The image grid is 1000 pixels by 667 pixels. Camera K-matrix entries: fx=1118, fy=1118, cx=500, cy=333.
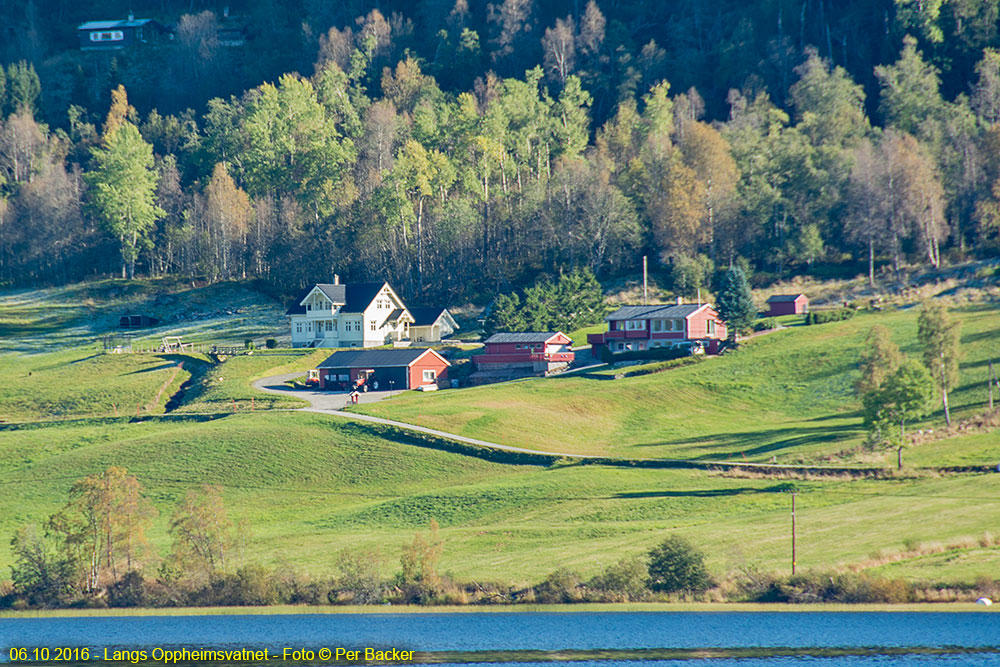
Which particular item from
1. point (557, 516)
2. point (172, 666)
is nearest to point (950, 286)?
point (557, 516)

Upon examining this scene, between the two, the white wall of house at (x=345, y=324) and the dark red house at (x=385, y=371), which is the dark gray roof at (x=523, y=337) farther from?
the white wall of house at (x=345, y=324)

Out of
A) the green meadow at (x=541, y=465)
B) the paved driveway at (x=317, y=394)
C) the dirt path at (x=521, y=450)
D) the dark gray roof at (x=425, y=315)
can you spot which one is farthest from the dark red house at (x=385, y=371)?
the dark gray roof at (x=425, y=315)

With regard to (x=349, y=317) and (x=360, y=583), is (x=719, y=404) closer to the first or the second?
(x=360, y=583)

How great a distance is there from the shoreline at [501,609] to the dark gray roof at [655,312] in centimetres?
5682

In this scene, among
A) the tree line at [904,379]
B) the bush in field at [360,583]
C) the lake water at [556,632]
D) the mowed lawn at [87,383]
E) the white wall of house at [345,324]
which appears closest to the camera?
the lake water at [556,632]

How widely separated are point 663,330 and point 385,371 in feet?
85.1

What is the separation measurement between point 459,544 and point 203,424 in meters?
34.5

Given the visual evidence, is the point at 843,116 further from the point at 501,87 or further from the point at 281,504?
the point at 281,504

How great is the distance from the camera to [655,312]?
104312 mm

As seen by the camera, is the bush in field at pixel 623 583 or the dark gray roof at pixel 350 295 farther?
the dark gray roof at pixel 350 295

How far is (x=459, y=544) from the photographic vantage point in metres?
57.1

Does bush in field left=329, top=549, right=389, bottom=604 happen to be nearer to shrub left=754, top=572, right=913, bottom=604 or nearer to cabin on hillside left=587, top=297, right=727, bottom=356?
shrub left=754, top=572, right=913, bottom=604

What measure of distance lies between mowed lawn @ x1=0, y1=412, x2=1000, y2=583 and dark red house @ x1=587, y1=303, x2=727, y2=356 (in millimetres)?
32570

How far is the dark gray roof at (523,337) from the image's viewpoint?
102m
